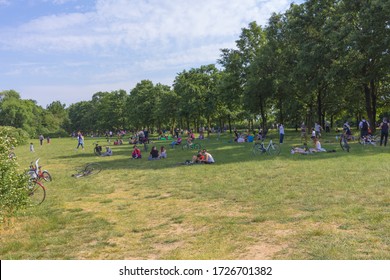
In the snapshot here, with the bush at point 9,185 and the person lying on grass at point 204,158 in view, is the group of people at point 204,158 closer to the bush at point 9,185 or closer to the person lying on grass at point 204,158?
the person lying on grass at point 204,158

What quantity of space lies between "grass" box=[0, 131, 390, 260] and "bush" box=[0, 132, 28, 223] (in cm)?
52

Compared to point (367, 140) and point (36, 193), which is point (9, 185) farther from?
point (367, 140)

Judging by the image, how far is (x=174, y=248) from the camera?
20.3 ft

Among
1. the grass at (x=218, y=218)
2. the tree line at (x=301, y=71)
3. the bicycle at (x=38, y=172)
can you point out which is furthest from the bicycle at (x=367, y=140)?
the bicycle at (x=38, y=172)

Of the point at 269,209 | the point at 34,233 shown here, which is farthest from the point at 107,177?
the point at 269,209

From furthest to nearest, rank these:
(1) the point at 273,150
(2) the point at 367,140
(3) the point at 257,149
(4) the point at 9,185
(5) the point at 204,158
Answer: (2) the point at 367,140 < (3) the point at 257,149 < (1) the point at 273,150 < (5) the point at 204,158 < (4) the point at 9,185

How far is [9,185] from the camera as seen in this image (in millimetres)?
7852

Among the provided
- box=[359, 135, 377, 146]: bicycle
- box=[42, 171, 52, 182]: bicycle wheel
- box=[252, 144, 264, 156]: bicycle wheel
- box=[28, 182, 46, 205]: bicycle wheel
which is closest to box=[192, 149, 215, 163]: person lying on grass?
box=[252, 144, 264, 156]: bicycle wheel

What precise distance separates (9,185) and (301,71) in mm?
27056

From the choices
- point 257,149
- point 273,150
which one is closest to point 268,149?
point 273,150

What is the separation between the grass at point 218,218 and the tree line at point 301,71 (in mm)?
14859

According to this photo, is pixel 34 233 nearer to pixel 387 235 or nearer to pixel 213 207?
pixel 213 207

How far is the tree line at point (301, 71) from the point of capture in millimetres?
25859
